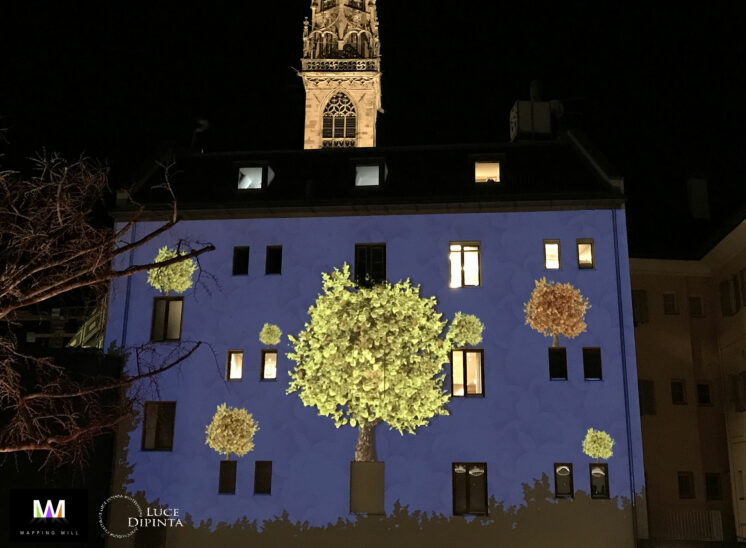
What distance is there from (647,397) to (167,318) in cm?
1918

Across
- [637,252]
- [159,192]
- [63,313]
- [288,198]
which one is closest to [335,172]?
[288,198]

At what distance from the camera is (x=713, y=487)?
3105 cm

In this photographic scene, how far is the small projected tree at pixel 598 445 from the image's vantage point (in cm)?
2359

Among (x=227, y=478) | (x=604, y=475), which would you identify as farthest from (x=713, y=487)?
(x=227, y=478)

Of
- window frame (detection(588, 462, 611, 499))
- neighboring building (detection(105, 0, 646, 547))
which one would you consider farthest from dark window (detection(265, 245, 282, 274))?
window frame (detection(588, 462, 611, 499))

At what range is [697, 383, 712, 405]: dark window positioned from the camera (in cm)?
3175

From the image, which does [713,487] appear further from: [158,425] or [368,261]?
[158,425]

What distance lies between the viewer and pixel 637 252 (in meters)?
32.6

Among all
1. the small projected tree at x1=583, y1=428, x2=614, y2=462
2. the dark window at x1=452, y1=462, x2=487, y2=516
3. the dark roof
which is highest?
the dark roof

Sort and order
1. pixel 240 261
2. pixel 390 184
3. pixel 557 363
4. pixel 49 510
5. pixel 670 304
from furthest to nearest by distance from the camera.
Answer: pixel 670 304, pixel 390 184, pixel 240 261, pixel 557 363, pixel 49 510

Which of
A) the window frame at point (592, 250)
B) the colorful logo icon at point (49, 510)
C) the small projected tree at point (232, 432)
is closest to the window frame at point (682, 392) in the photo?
the window frame at point (592, 250)

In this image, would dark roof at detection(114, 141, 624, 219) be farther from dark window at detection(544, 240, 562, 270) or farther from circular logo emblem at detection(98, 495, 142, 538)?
circular logo emblem at detection(98, 495, 142, 538)

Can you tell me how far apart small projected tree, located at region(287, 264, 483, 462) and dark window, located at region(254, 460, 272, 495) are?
2.41 m

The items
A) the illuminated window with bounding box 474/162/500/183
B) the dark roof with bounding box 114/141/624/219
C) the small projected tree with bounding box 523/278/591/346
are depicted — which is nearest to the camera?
the small projected tree with bounding box 523/278/591/346
